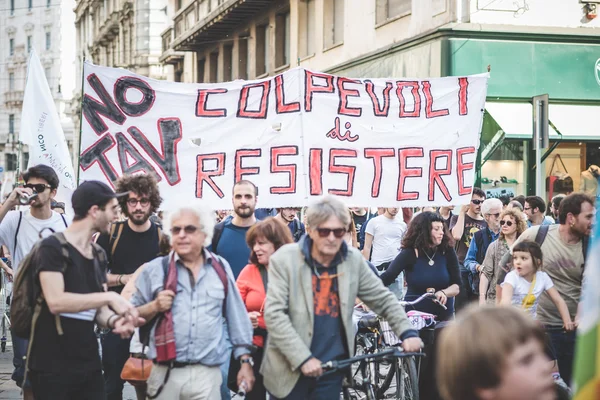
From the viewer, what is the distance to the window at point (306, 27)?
24672mm

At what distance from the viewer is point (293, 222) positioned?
1045 cm

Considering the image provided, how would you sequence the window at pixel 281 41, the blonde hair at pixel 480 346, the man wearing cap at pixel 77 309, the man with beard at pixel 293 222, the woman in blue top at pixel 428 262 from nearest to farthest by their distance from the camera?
the blonde hair at pixel 480 346 < the man wearing cap at pixel 77 309 < the woman in blue top at pixel 428 262 < the man with beard at pixel 293 222 < the window at pixel 281 41

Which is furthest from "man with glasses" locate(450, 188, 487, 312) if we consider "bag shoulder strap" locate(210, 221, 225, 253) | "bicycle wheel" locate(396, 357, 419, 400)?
"bag shoulder strap" locate(210, 221, 225, 253)

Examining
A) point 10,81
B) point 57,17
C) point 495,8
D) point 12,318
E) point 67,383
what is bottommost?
point 67,383

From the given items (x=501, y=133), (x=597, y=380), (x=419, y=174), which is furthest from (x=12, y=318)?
(x=501, y=133)

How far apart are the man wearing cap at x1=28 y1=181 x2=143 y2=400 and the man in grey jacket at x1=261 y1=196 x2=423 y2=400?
80 centimetres

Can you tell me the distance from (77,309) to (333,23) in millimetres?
18981

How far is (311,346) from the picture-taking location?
5.23 m

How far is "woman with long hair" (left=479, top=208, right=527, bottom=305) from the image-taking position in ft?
27.6

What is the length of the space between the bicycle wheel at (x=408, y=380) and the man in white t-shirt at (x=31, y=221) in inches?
119

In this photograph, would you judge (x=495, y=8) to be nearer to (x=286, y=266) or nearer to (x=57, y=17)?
(x=286, y=266)

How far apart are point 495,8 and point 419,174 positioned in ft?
27.4

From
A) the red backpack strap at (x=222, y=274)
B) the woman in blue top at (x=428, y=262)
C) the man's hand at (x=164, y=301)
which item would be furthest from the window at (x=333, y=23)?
the man's hand at (x=164, y=301)

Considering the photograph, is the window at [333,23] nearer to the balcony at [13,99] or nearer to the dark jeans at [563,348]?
the dark jeans at [563,348]
